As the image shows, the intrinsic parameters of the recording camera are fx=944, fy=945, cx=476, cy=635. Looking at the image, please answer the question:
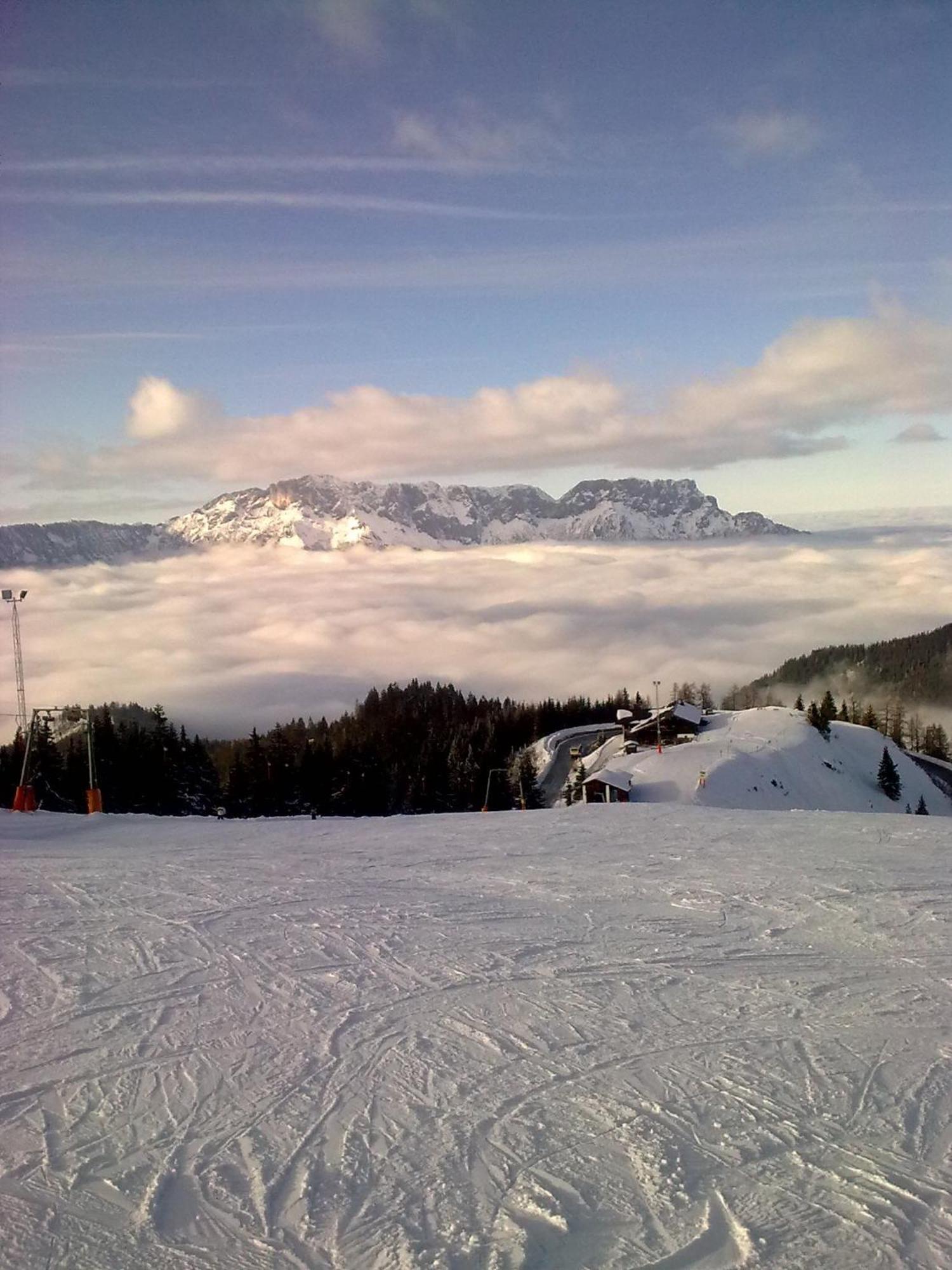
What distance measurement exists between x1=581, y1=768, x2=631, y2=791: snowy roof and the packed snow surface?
1457 inches

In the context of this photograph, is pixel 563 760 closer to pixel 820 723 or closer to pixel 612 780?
pixel 820 723

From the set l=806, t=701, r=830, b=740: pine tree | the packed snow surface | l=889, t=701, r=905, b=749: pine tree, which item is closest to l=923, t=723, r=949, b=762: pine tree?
l=889, t=701, r=905, b=749: pine tree

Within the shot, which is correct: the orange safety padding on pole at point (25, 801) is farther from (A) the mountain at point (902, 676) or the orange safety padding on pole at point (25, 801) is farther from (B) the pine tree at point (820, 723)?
(A) the mountain at point (902, 676)

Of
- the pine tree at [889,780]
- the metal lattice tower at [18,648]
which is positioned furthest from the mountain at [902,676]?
the metal lattice tower at [18,648]

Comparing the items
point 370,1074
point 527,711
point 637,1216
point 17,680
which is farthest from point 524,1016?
point 527,711

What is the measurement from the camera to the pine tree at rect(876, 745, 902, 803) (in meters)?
64.6

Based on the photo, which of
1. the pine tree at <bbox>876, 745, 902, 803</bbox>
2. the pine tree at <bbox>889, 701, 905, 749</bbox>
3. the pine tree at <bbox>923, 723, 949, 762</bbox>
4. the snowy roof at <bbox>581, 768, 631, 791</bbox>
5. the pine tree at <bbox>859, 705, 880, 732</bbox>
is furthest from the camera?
the pine tree at <bbox>889, 701, 905, 749</bbox>

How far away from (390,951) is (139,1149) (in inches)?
147

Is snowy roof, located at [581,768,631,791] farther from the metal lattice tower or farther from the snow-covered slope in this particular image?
the metal lattice tower

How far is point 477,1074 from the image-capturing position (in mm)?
6203

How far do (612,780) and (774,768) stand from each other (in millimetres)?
14485

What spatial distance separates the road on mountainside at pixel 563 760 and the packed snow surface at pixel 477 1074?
1931 inches

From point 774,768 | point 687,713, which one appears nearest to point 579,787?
point 774,768

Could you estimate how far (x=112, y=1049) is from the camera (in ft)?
21.6
